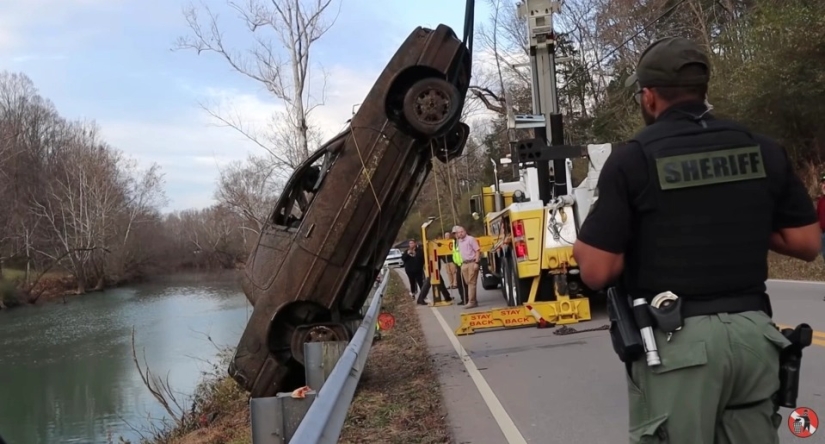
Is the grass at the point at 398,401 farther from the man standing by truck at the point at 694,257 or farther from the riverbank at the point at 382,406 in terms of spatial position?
the man standing by truck at the point at 694,257

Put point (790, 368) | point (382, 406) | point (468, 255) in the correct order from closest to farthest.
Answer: point (790, 368) → point (382, 406) → point (468, 255)

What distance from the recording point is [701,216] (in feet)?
7.54

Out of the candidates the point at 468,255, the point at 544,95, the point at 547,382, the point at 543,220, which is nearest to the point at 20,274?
the point at 468,255

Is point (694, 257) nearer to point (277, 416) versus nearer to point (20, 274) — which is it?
point (277, 416)

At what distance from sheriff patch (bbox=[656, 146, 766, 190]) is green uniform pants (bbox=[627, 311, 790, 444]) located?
0.41 m

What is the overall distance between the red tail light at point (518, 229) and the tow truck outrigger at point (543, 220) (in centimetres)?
2

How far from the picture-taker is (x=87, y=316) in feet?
107

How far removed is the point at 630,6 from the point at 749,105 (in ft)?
60.9

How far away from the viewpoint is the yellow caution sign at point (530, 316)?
1107 cm

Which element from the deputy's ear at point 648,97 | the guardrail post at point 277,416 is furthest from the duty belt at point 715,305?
the guardrail post at point 277,416

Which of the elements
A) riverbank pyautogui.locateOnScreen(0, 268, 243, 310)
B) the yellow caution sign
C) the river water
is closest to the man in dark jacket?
the river water

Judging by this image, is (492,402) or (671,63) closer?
(671,63)

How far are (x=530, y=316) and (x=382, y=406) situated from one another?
479 centimetres

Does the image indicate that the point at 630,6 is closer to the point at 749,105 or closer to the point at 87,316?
the point at 749,105
